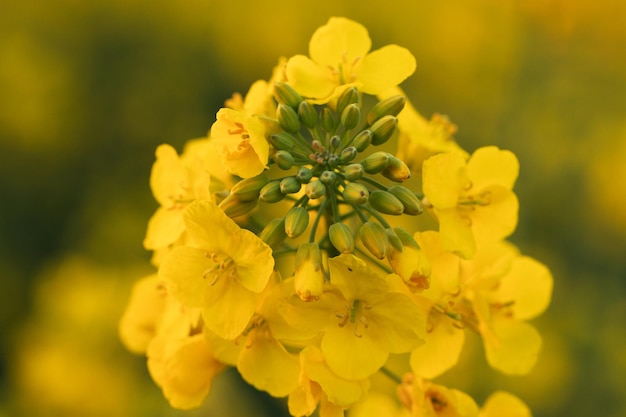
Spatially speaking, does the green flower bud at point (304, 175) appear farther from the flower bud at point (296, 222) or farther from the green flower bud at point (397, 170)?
the green flower bud at point (397, 170)

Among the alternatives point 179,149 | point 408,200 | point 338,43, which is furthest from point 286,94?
point 179,149

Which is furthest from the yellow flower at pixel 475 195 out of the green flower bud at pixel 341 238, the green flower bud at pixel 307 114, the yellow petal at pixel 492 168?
the green flower bud at pixel 307 114

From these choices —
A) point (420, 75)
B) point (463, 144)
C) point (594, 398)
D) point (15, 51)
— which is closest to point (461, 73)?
point (420, 75)

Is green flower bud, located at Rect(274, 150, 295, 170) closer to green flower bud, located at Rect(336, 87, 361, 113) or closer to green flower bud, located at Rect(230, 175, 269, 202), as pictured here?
green flower bud, located at Rect(230, 175, 269, 202)

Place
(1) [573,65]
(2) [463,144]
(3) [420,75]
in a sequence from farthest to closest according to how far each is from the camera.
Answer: (3) [420,75], (2) [463,144], (1) [573,65]

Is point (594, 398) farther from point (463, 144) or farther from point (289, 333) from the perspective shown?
point (289, 333)

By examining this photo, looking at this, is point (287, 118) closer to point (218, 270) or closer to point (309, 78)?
point (309, 78)
